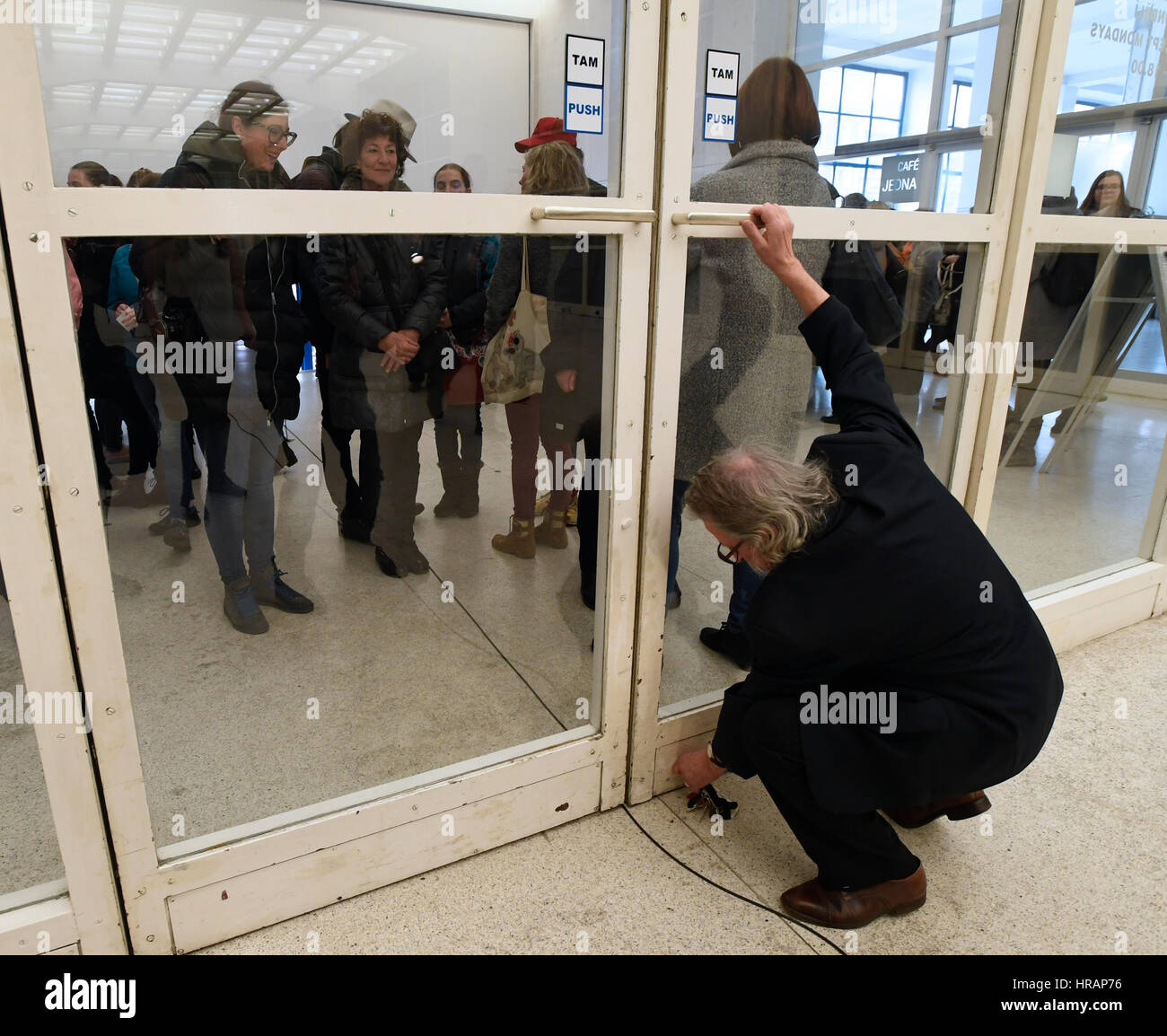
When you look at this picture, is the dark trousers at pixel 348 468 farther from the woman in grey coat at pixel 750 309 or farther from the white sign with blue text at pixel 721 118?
the white sign with blue text at pixel 721 118

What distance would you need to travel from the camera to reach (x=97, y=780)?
4.91 ft

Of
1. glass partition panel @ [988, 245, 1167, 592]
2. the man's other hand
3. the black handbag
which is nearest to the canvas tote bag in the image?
the black handbag

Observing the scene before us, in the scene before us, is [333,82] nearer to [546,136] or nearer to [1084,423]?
[546,136]

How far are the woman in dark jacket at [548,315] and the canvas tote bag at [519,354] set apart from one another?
0.01 meters

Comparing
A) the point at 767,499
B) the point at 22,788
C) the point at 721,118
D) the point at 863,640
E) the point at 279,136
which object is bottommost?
the point at 22,788

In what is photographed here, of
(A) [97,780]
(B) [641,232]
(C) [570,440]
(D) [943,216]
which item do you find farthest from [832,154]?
(A) [97,780]

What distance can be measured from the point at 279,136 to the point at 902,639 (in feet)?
4.57

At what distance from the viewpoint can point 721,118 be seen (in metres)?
1.78

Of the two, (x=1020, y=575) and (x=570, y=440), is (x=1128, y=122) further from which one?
(x=570, y=440)

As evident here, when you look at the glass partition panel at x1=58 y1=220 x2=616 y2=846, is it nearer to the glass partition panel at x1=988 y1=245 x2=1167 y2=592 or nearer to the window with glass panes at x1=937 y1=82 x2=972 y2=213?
the window with glass panes at x1=937 y1=82 x2=972 y2=213

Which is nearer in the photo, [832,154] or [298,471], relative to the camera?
[298,471]

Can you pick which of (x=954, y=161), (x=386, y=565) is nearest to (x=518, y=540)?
(x=386, y=565)
